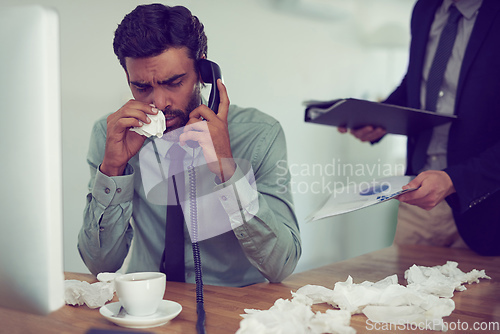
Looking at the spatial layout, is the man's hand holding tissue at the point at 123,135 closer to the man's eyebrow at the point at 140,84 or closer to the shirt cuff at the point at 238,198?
the man's eyebrow at the point at 140,84

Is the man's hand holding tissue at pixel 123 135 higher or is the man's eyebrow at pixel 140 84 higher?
the man's eyebrow at pixel 140 84

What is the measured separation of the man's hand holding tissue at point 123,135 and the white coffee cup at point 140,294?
0.44 meters

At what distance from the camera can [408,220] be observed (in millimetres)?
1771

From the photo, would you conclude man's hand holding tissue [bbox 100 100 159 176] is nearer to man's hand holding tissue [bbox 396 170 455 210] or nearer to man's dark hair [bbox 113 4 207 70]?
man's dark hair [bbox 113 4 207 70]

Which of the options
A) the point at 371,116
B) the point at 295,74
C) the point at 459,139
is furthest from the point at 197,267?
the point at 295,74

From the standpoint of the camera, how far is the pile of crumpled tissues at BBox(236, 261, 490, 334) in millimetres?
757

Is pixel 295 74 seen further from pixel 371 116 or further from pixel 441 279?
pixel 441 279

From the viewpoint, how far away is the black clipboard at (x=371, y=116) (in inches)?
Answer: 55.2

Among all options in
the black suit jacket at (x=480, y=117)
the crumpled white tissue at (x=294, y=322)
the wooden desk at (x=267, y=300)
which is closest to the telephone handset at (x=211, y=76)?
the wooden desk at (x=267, y=300)

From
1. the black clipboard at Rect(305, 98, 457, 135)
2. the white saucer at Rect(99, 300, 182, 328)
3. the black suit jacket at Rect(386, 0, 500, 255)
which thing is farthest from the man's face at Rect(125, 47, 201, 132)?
the black suit jacket at Rect(386, 0, 500, 255)

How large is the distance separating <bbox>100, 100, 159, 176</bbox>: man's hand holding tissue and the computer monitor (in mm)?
540

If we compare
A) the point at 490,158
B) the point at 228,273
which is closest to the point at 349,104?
the point at 490,158

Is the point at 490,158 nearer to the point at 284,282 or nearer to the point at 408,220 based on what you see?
the point at 408,220

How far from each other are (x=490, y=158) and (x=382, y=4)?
2495mm
